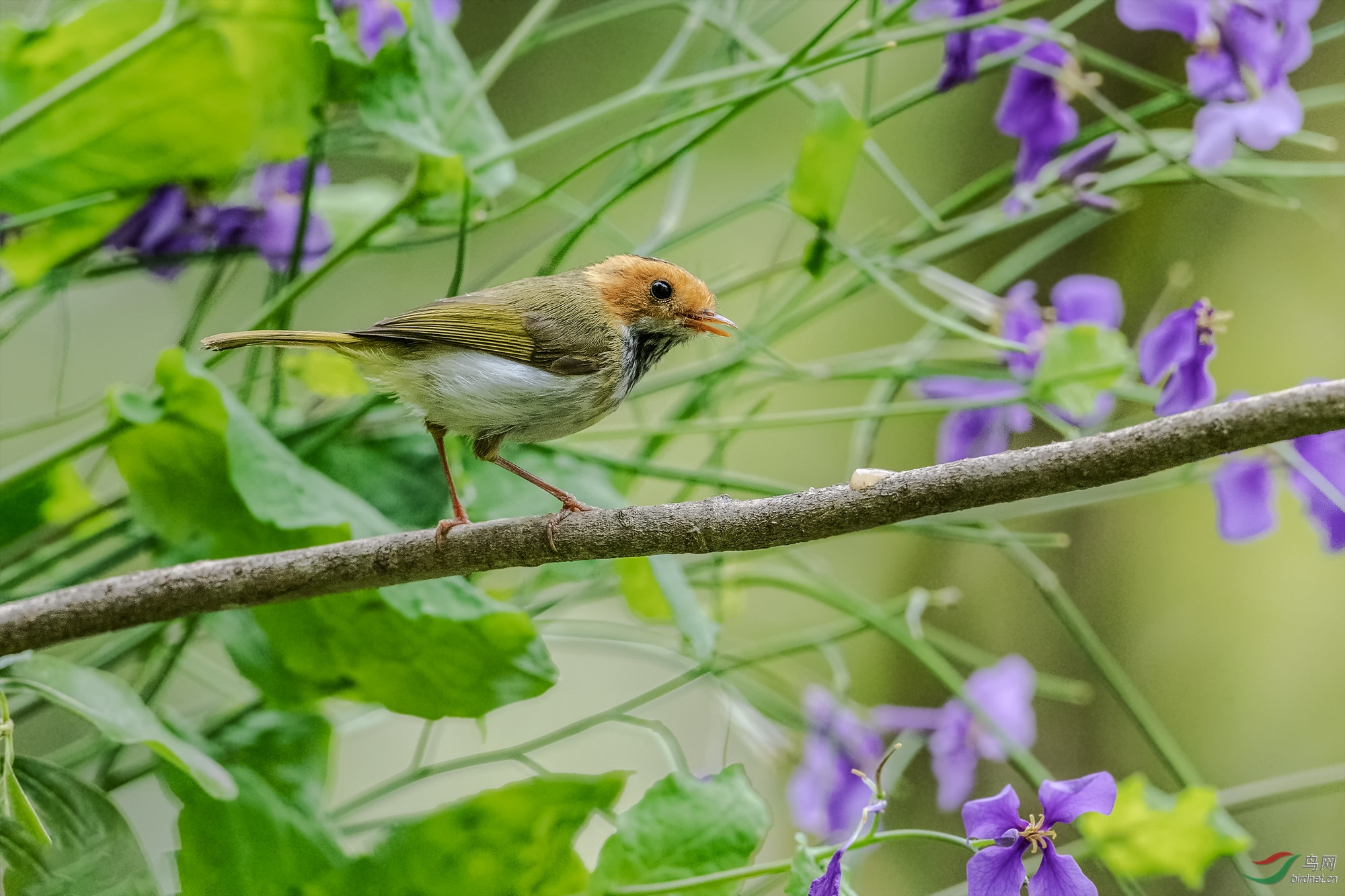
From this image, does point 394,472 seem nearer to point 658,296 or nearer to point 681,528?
point 658,296

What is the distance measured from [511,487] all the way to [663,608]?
0.22m

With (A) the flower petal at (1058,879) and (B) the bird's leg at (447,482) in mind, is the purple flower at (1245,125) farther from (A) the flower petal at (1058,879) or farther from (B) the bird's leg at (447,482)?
(B) the bird's leg at (447,482)

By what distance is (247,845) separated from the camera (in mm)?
935

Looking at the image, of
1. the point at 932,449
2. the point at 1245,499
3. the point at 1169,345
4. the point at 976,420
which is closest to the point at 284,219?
the point at 976,420

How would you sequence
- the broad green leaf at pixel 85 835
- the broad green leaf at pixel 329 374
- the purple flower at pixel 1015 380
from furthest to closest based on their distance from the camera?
the broad green leaf at pixel 329 374 < the purple flower at pixel 1015 380 < the broad green leaf at pixel 85 835

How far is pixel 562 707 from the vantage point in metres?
2.64

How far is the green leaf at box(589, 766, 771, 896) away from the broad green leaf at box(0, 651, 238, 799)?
297mm

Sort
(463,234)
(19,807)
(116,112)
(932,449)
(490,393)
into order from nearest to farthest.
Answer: (19,807) < (463,234) < (116,112) < (490,393) < (932,449)

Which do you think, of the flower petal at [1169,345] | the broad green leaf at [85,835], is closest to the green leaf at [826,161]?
the flower petal at [1169,345]

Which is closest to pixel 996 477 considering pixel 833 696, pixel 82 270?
pixel 833 696

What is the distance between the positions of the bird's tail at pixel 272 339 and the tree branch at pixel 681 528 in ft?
0.94

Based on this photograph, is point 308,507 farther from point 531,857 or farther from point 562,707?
point 562,707

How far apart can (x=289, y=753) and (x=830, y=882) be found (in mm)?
517

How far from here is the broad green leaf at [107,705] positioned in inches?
32.0
